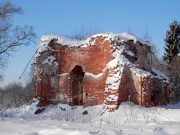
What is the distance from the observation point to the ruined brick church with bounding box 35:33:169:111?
13.1 meters

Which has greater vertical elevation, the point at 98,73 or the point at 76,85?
the point at 98,73

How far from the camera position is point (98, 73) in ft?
47.7

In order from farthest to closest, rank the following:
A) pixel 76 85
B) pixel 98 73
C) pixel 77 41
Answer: pixel 77 41
pixel 76 85
pixel 98 73

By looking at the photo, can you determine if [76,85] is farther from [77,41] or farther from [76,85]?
[77,41]

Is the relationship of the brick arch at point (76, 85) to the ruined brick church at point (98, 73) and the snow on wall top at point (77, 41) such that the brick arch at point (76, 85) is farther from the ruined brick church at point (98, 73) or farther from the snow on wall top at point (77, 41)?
the snow on wall top at point (77, 41)

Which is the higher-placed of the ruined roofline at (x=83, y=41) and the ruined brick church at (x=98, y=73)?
the ruined roofline at (x=83, y=41)

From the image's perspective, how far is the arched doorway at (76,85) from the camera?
1574cm

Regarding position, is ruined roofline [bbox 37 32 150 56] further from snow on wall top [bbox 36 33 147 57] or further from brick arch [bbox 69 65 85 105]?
brick arch [bbox 69 65 85 105]

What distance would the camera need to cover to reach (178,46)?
29.6 meters

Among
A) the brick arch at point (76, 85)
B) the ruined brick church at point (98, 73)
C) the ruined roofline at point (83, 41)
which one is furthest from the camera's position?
the brick arch at point (76, 85)

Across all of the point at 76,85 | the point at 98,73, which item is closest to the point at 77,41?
the point at 76,85

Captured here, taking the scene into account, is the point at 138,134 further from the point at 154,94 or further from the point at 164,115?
the point at 154,94

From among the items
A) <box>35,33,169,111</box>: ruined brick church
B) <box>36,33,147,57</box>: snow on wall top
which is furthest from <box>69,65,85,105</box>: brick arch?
<box>36,33,147,57</box>: snow on wall top

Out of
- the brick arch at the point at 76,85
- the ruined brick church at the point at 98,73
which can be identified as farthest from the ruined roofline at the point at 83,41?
the brick arch at the point at 76,85
